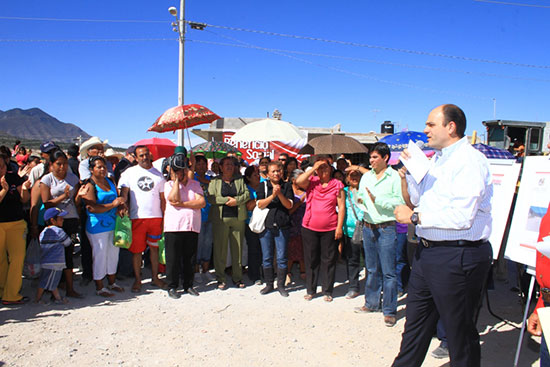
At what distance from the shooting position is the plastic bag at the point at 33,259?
4848 millimetres

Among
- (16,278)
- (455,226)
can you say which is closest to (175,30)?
(16,278)

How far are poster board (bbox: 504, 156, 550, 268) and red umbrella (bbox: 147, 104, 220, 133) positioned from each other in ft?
14.5

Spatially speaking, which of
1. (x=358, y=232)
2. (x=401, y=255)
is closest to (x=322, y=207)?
(x=358, y=232)

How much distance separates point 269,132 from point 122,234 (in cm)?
273

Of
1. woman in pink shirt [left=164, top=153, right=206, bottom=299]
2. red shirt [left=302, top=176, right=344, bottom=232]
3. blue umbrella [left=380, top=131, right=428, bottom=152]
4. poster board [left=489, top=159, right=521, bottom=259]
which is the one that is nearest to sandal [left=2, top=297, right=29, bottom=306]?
woman in pink shirt [left=164, top=153, right=206, bottom=299]

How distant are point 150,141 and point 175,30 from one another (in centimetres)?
663

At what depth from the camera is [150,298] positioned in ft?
16.8

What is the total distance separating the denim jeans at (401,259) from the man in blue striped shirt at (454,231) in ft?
7.68

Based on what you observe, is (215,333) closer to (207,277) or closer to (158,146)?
(207,277)

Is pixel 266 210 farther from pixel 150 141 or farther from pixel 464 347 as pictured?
pixel 150 141

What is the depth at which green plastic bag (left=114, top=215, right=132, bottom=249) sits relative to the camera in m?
5.14

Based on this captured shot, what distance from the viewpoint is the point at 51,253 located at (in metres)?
4.73

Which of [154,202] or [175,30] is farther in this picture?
[175,30]

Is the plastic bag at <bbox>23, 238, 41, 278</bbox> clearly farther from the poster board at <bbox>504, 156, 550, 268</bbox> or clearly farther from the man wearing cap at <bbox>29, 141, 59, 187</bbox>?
the poster board at <bbox>504, 156, 550, 268</bbox>
